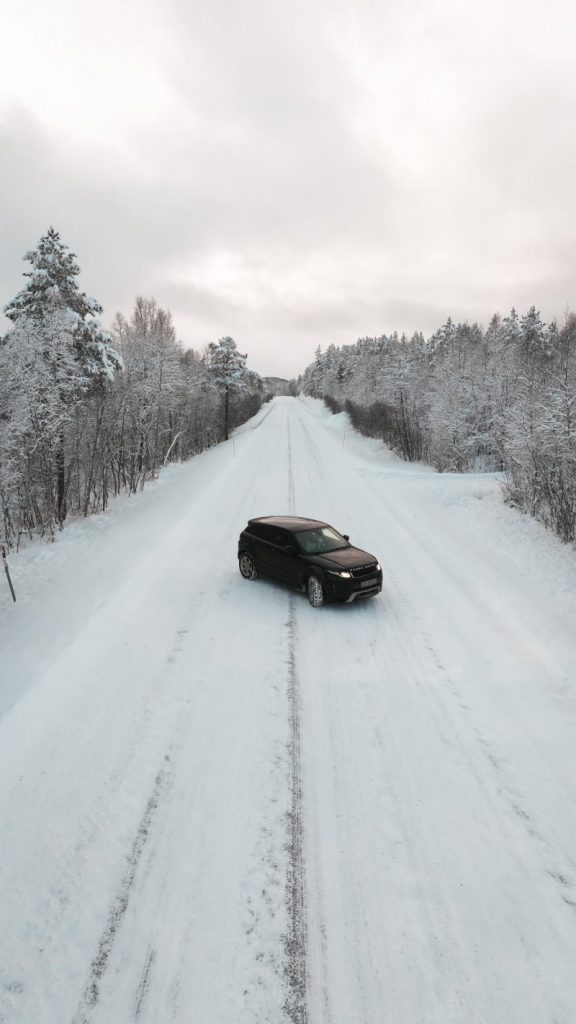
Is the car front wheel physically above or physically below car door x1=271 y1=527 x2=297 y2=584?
below

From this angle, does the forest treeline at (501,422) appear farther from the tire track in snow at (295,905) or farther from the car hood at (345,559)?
the tire track in snow at (295,905)

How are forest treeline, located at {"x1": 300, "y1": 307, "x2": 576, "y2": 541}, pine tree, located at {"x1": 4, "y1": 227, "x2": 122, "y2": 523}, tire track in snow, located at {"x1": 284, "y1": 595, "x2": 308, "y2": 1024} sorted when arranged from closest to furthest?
tire track in snow, located at {"x1": 284, "y1": 595, "x2": 308, "y2": 1024}, forest treeline, located at {"x1": 300, "y1": 307, "x2": 576, "y2": 541}, pine tree, located at {"x1": 4, "y1": 227, "x2": 122, "y2": 523}

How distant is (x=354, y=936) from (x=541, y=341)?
7334 centimetres

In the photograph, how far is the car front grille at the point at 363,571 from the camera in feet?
30.3

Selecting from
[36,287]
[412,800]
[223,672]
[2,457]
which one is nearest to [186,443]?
[36,287]

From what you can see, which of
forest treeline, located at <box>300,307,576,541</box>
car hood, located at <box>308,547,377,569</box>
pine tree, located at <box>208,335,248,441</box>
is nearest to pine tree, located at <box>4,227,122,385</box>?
car hood, located at <box>308,547,377,569</box>

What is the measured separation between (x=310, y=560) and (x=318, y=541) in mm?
770

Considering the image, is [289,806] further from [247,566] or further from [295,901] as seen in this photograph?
[247,566]

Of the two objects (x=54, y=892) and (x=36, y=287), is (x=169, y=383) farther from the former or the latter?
(x=54, y=892)

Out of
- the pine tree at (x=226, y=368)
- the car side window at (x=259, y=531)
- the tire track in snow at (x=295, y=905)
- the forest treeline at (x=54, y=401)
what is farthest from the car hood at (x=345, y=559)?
the pine tree at (x=226, y=368)

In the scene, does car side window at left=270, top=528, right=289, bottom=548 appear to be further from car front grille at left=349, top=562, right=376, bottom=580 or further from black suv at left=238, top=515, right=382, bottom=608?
car front grille at left=349, top=562, right=376, bottom=580

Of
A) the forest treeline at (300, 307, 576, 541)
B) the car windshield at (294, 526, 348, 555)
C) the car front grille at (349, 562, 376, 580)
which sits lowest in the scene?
the car front grille at (349, 562, 376, 580)

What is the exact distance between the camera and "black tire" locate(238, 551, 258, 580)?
36.2ft

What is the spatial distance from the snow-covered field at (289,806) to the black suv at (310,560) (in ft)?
1.62
